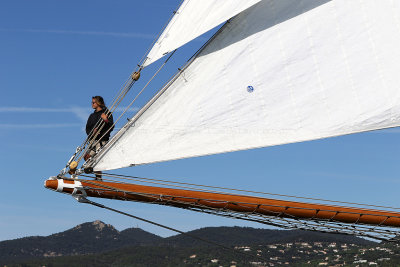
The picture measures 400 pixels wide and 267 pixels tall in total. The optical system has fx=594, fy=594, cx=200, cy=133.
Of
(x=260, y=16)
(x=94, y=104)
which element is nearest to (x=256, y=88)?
(x=260, y=16)

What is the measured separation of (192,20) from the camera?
1071 cm

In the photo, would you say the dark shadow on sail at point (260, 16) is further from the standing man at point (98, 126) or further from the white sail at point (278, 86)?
the standing man at point (98, 126)

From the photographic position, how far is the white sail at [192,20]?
10.4 metres

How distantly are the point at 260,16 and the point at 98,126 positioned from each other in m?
3.75

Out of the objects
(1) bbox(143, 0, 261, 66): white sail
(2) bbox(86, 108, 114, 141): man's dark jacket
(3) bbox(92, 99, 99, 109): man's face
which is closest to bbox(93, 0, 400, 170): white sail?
(1) bbox(143, 0, 261, 66): white sail

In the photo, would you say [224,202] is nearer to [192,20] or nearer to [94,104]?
[94,104]

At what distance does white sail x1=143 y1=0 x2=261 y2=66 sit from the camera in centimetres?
1045

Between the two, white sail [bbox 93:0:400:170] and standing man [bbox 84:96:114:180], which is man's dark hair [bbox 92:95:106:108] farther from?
white sail [bbox 93:0:400:170]

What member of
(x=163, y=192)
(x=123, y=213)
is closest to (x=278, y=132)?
(x=163, y=192)

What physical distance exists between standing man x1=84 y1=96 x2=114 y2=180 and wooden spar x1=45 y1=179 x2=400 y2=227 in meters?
0.46

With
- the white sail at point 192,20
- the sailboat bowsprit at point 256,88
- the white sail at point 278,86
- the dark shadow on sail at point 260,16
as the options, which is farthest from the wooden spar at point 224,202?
the dark shadow on sail at point 260,16

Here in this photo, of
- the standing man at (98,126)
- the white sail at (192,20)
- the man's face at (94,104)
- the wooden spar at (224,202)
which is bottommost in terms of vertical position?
the wooden spar at (224,202)

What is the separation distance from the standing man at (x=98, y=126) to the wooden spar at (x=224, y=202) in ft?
1.51

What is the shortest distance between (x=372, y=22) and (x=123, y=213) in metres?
6.33
